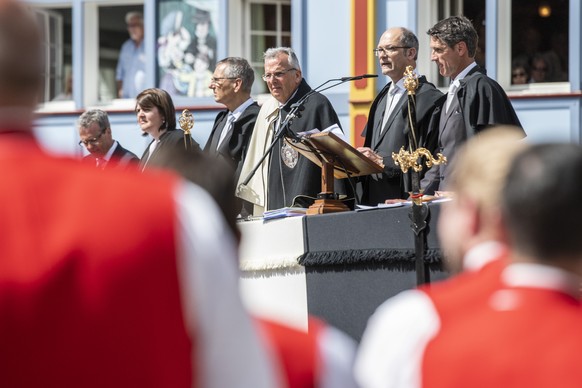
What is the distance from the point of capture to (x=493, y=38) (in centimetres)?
1380

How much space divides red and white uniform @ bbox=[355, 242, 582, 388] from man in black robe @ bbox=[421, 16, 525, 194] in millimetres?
5344

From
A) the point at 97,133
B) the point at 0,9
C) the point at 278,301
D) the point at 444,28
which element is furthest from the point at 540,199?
the point at 97,133

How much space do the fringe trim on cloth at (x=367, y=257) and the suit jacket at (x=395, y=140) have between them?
1.00 m

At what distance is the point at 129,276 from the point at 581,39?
12093mm

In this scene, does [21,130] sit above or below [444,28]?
below

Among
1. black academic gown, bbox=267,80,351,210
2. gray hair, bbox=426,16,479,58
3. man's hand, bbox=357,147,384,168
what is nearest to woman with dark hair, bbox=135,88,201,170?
black academic gown, bbox=267,80,351,210

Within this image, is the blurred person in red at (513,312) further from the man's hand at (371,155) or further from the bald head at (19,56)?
the man's hand at (371,155)

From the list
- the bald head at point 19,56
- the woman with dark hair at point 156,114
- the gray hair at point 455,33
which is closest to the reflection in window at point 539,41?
the woman with dark hair at point 156,114

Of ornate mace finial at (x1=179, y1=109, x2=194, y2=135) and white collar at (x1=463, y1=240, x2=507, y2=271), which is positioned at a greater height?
ornate mace finial at (x1=179, y1=109, x2=194, y2=135)

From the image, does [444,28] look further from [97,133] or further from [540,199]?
[540,199]

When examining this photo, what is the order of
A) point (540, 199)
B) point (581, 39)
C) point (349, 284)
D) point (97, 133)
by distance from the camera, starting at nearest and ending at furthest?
point (540, 199) → point (349, 284) → point (97, 133) → point (581, 39)

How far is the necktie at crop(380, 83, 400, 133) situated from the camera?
8.41m

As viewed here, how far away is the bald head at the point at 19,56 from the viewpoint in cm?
172

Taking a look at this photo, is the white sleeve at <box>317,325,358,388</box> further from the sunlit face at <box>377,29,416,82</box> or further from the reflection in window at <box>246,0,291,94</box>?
the reflection in window at <box>246,0,291,94</box>
